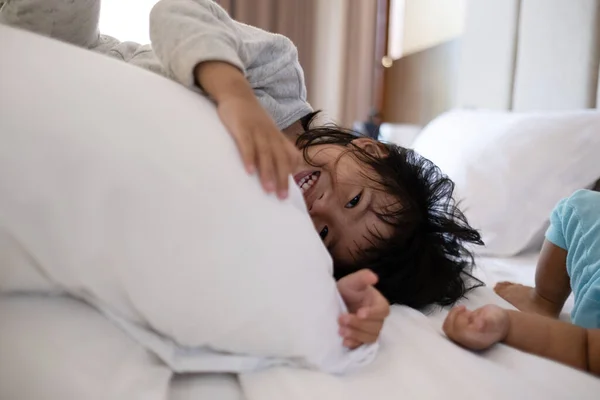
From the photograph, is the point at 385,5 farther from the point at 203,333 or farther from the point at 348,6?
the point at 203,333

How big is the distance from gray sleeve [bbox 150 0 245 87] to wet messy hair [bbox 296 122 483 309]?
0.30m

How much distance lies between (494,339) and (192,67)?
0.51 meters

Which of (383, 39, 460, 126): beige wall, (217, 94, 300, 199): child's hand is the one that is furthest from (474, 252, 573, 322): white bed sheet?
(383, 39, 460, 126): beige wall

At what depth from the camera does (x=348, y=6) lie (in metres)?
2.98

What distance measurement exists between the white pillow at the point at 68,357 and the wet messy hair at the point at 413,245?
44cm

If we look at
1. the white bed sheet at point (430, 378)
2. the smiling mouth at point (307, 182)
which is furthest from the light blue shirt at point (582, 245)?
the smiling mouth at point (307, 182)

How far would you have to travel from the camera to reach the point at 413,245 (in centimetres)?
85

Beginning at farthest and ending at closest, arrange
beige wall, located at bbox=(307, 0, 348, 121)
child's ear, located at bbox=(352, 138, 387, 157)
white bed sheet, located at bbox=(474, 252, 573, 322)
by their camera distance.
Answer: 1. beige wall, located at bbox=(307, 0, 348, 121)
2. white bed sheet, located at bbox=(474, 252, 573, 322)
3. child's ear, located at bbox=(352, 138, 387, 157)

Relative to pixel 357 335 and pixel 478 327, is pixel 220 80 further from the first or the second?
pixel 478 327

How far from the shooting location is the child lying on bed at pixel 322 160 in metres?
0.56

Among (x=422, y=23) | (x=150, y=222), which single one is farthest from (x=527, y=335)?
(x=422, y=23)

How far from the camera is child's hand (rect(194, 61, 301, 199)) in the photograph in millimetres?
513

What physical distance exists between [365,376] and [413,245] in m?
0.38

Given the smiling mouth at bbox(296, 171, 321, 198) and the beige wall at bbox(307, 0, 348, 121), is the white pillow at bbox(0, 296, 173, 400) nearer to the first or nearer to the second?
the smiling mouth at bbox(296, 171, 321, 198)
